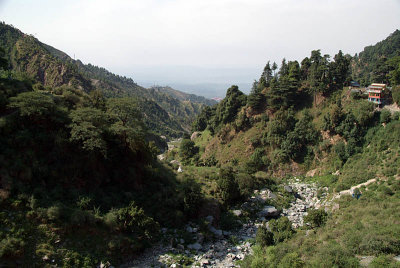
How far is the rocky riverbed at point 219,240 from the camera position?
15.3 metres

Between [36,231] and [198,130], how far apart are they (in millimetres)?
50030

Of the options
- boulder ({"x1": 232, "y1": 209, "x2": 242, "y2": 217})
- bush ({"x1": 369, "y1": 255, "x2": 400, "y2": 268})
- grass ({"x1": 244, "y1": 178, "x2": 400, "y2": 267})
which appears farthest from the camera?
boulder ({"x1": 232, "y1": 209, "x2": 242, "y2": 217})

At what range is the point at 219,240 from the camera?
60.6 ft

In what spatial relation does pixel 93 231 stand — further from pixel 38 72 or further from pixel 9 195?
pixel 38 72

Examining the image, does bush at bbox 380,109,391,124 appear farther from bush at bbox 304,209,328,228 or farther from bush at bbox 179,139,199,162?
bush at bbox 179,139,199,162

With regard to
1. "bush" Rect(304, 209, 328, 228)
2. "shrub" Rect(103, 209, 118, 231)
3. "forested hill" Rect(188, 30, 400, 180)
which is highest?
"forested hill" Rect(188, 30, 400, 180)

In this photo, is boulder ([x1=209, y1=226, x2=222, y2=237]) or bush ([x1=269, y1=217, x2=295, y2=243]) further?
boulder ([x1=209, y1=226, x2=222, y2=237])

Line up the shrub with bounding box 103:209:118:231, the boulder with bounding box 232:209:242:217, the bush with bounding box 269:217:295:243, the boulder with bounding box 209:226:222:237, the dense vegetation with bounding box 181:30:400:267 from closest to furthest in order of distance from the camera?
1. the dense vegetation with bounding box 181:30:400:267
2. the shrub with bounding box 103:209:118:231
3. the bush with bounding box 269:217:295:243
4. the boulder with bounding box 209:226:222:237
5. the boulder with bounding box 232:209:242:217

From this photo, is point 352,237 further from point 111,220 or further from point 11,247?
point 11,247

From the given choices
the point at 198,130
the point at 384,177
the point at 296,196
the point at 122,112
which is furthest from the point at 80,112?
the point at 198,130

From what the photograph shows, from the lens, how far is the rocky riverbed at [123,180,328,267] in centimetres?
1528

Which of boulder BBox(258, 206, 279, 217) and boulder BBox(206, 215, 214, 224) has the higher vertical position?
boulder BBox(206, 215, 214, 224)

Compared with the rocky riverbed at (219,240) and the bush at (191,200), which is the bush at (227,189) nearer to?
the rocky riverbed at (219,240)

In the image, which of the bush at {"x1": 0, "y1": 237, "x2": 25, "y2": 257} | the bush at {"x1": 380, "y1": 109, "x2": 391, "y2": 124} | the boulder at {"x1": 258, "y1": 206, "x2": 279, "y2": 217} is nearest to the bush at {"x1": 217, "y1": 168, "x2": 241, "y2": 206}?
the boulder at {"x1": 258, "y1": 206, "x2": 279, "y2": 217}
